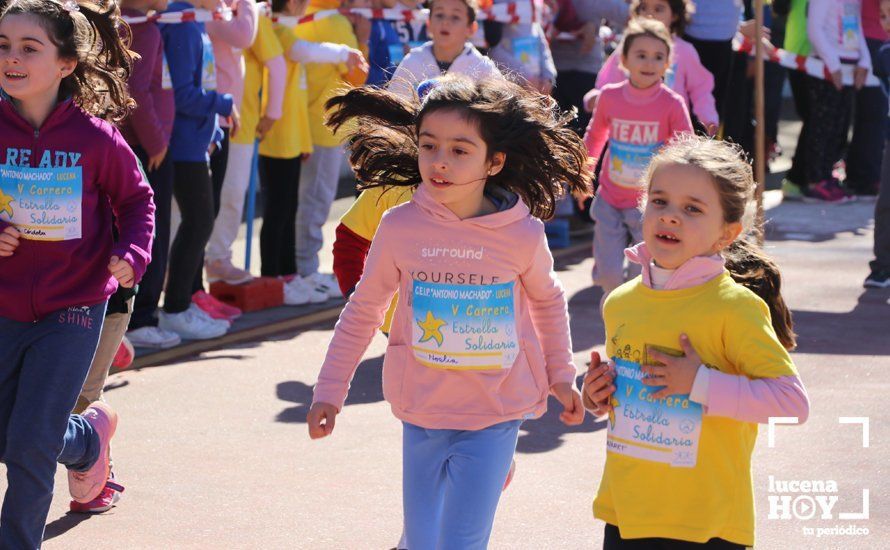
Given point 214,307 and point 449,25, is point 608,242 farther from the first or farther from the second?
point 214,307

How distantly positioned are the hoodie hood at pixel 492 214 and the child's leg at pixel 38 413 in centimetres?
128

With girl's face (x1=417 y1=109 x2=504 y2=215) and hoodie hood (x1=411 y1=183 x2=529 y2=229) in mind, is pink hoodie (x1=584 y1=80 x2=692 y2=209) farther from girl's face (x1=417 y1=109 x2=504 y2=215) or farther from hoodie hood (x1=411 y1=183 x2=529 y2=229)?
girl's face (x1=417 y1=109 x2=504 y2=215)

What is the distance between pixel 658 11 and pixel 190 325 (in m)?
3.75

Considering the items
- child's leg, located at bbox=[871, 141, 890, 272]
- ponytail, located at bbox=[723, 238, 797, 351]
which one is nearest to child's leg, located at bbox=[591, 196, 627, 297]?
child's leg, located at bbox=[871, 141, 890, 272]

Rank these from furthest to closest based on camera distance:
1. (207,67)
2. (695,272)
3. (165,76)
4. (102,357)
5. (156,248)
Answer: (207,67), (156,248), (165,76), (102,357), (695,272)

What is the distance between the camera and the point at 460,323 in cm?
419

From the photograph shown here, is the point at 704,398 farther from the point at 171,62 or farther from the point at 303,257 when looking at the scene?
the point at 303,257

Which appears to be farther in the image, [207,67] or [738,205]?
[207,67]

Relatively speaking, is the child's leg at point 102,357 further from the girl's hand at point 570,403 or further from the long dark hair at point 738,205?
the long dark hair at point 738,205

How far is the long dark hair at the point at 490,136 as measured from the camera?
436cm

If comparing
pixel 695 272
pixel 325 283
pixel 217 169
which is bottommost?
pixel 325 283

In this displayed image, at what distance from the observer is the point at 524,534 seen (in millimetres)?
5406

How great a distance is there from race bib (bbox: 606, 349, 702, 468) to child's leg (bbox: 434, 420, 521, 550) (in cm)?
43

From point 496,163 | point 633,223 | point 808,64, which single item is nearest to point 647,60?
point 633,223
